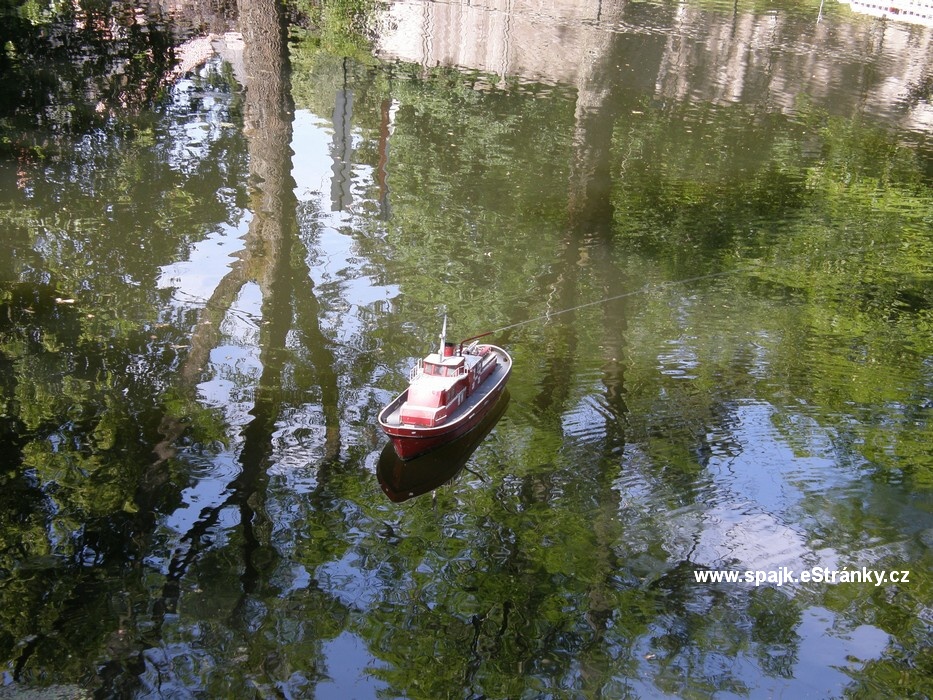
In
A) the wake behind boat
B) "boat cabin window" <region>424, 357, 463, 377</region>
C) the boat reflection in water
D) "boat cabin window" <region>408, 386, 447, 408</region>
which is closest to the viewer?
the boat reflection in water

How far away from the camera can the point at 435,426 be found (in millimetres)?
13297

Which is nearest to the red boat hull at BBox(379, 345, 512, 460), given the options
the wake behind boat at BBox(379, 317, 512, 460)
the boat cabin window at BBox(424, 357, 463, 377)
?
the wake behind boat at BBox(379, 317, 512, 460)

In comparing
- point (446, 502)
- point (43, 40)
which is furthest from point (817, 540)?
point (43, 40)

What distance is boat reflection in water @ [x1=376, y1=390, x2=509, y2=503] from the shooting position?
42.7 feet

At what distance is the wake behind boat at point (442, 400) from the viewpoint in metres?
13.3

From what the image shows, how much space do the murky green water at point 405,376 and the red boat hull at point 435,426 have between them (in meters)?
0.28

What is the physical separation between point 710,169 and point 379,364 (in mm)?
13813

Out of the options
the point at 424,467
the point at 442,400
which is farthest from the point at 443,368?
the point at 424,467

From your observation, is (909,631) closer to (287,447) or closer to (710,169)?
(287,447)

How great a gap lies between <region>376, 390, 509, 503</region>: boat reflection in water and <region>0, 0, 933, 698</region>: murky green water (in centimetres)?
6

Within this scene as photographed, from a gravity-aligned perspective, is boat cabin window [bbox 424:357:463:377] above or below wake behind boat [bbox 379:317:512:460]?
above

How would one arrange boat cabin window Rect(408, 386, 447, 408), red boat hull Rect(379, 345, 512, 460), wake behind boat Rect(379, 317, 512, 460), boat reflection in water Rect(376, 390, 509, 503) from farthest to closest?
boat cabin window Rect(408, 386, 447, 408) < wake behind boat Rect(379, 317, 512, 460) < red boat hull Rect(379, 345, 512, 460) < boat reflection in water Rect(376, 390, 509, 503)

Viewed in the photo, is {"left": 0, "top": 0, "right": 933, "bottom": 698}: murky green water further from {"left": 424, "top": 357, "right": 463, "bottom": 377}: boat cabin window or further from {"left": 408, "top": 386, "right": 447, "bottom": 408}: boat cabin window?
{"left": 424, "top": 357, "right": 463, "bottom": 377}: boat cabin window

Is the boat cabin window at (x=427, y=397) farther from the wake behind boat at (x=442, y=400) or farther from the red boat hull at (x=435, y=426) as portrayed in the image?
the red boat hull at (x=435, y=426)
